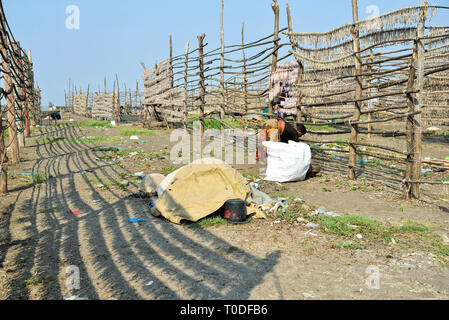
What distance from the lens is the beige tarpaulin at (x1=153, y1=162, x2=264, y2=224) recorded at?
4.32m

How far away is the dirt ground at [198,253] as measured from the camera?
2584mm

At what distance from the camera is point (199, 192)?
14.9ft

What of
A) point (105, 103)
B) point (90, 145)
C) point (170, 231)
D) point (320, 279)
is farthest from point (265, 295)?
point (105, 103)

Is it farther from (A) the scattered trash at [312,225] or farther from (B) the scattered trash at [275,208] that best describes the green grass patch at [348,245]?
(B) the scattered trash at [275,208]

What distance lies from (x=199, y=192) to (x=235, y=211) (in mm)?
617

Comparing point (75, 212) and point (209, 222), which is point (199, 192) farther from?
point (75, 212)

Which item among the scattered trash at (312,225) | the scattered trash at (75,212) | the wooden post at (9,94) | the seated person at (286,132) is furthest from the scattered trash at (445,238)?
the wooden post at (9,94)

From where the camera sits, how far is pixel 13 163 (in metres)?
7.94

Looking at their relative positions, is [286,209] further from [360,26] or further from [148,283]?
[360,26]

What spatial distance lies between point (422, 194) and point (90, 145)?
9723mm

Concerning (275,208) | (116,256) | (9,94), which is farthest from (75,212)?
(9,94)

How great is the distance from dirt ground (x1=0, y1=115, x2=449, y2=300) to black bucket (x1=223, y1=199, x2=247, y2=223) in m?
0.17

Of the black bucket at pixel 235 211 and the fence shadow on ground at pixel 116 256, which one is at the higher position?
the black bucket at pixel 235 211

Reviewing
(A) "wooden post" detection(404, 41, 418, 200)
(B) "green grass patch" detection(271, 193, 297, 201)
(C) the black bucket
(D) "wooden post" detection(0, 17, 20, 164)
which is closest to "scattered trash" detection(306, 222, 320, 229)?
(C) the black bucket
